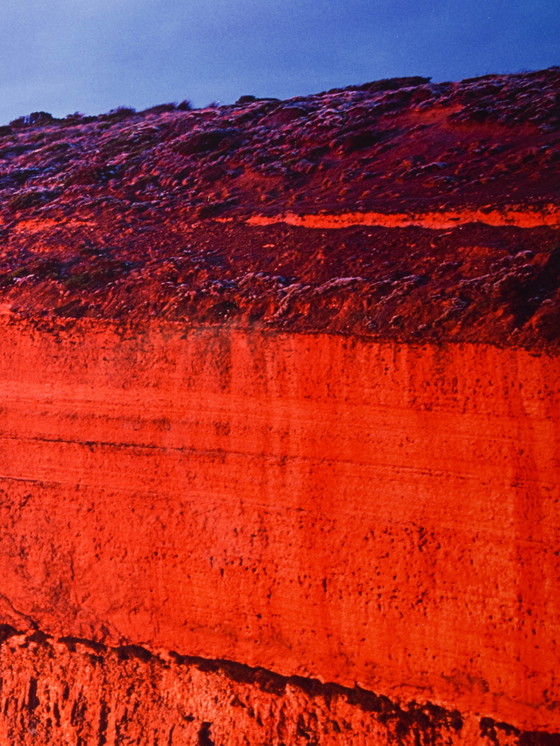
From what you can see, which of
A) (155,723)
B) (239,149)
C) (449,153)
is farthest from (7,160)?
(155,723)

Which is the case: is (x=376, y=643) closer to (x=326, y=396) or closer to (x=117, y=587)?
(x=326, y=396)

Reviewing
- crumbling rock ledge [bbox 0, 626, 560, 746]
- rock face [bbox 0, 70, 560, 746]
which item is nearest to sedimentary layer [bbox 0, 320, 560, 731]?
rock face [bbox 0, 70, 560, 746]

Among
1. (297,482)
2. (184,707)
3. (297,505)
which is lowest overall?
(184,707)

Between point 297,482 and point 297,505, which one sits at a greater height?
point 297,482

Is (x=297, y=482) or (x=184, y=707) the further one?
(x=184, y=707)

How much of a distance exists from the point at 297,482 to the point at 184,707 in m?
3.07

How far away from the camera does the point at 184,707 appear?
24.4 feet

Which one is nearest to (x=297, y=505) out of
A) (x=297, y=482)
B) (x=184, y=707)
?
(x=297, y=482)

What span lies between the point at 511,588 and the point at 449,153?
843cm

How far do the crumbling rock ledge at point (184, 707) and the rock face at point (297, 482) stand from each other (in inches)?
1.1

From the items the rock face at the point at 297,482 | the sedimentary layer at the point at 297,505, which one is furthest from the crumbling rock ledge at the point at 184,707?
the sedimentary layer at the point at 297,505

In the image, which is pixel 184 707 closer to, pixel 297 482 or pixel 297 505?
pixel 297 505

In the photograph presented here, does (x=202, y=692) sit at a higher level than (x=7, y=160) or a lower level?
lower

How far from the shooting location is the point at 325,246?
944cm
